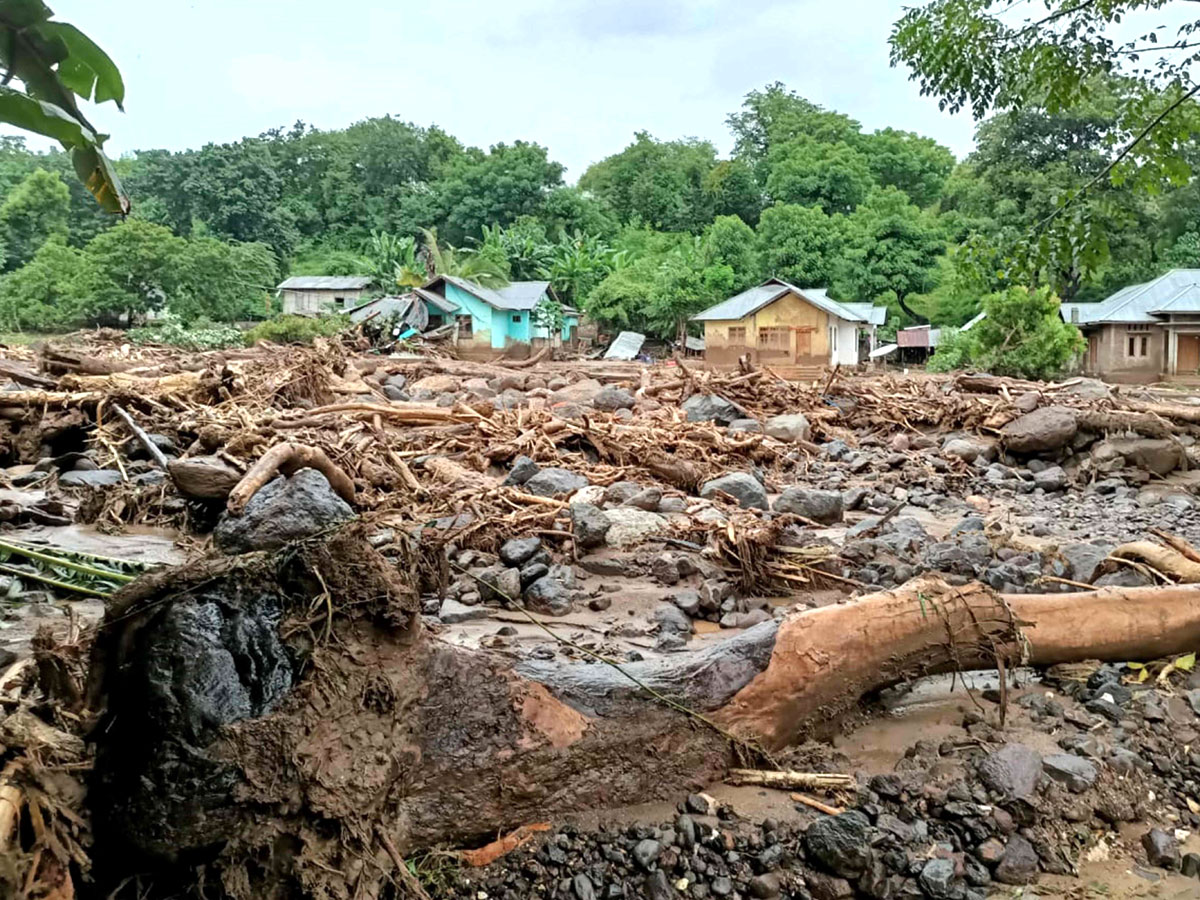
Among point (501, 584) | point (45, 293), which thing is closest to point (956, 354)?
point (501, 584)

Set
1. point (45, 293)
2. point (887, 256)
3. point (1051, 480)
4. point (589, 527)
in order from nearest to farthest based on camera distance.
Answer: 1. point (589, 527)
2. point (1051, 480)
3. point (45, 293)
4. point (887, 256)

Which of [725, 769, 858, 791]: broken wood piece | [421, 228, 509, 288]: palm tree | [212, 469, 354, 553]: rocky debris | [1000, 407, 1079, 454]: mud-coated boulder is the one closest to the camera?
[725, 769, 858, 791]: broken wood piece

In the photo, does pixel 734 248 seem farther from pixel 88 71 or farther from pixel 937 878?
pixel 937 878

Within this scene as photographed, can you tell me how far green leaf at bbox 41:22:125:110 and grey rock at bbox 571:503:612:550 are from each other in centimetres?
350

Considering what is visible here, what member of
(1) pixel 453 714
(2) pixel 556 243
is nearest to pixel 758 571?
(1) pixel 453 714

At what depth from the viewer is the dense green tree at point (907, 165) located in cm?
4750

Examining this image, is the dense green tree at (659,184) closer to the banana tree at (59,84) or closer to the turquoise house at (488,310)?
the turquoise house at (488,310)

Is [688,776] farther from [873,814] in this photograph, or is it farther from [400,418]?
[400,418]

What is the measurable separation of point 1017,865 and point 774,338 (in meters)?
24.5

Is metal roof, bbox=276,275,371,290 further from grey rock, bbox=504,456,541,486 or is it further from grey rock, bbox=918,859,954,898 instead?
grey rock, bbox=918,859,954,898

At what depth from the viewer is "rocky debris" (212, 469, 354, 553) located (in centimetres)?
454

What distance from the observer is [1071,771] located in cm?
279

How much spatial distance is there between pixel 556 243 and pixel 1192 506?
40.3 m

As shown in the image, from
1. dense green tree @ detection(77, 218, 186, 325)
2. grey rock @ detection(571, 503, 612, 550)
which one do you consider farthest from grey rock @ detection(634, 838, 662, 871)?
dense green tree @ detection(77, 218, 186, 325)
